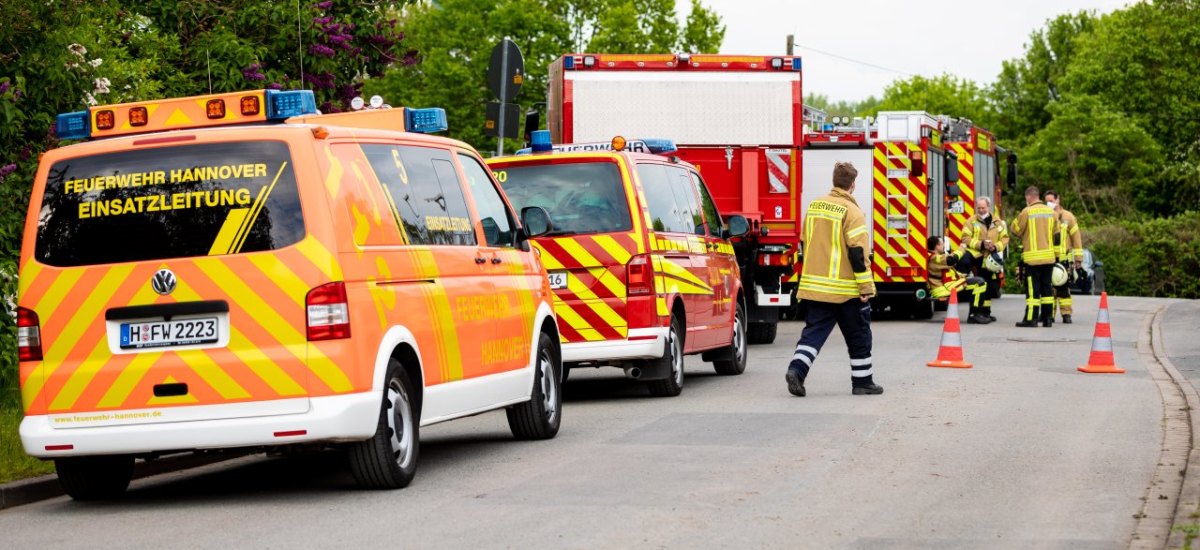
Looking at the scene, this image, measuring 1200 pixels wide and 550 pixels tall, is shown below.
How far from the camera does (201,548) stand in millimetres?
7375

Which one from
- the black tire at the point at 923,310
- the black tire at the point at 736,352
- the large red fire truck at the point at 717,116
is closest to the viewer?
the black tire at the point at 736,352

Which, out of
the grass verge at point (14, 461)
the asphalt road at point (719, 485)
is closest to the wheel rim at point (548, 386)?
the asphalt road at point (719, 485)

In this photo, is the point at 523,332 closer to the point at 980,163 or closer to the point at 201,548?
the point at 201,548

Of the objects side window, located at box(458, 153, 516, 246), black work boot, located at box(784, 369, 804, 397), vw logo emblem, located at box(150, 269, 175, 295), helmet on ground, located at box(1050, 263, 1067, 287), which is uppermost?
side window, located at box(458, 153, 516, 246)

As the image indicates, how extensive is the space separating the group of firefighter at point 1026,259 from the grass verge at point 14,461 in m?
15.6

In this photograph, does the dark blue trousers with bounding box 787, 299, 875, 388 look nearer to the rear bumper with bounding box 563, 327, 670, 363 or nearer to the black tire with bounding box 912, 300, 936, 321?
the rear bumper with bounding box 563, 327, 670, 363

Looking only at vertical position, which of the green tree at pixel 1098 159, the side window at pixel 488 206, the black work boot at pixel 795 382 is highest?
the green tree at pixel 1098 159

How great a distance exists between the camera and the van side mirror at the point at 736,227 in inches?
618

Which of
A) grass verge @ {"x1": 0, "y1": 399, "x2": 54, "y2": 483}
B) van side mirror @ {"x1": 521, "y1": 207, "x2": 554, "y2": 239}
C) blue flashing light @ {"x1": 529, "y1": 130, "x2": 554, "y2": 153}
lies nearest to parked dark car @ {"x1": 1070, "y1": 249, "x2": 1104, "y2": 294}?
blue flashing light @ {"x1": 529, "y1": 130, "x2": 554, "y2": 153}

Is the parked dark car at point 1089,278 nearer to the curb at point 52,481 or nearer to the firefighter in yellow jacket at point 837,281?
the firefighter in yellow jacket at point 837,281

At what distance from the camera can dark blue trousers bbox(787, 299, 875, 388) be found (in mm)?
13797

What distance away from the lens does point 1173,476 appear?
919 centimetres

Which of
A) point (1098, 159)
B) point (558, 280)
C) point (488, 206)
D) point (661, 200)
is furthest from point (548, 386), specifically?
point (1098, 159)

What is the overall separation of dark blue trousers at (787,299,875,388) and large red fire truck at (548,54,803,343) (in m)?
6.11
